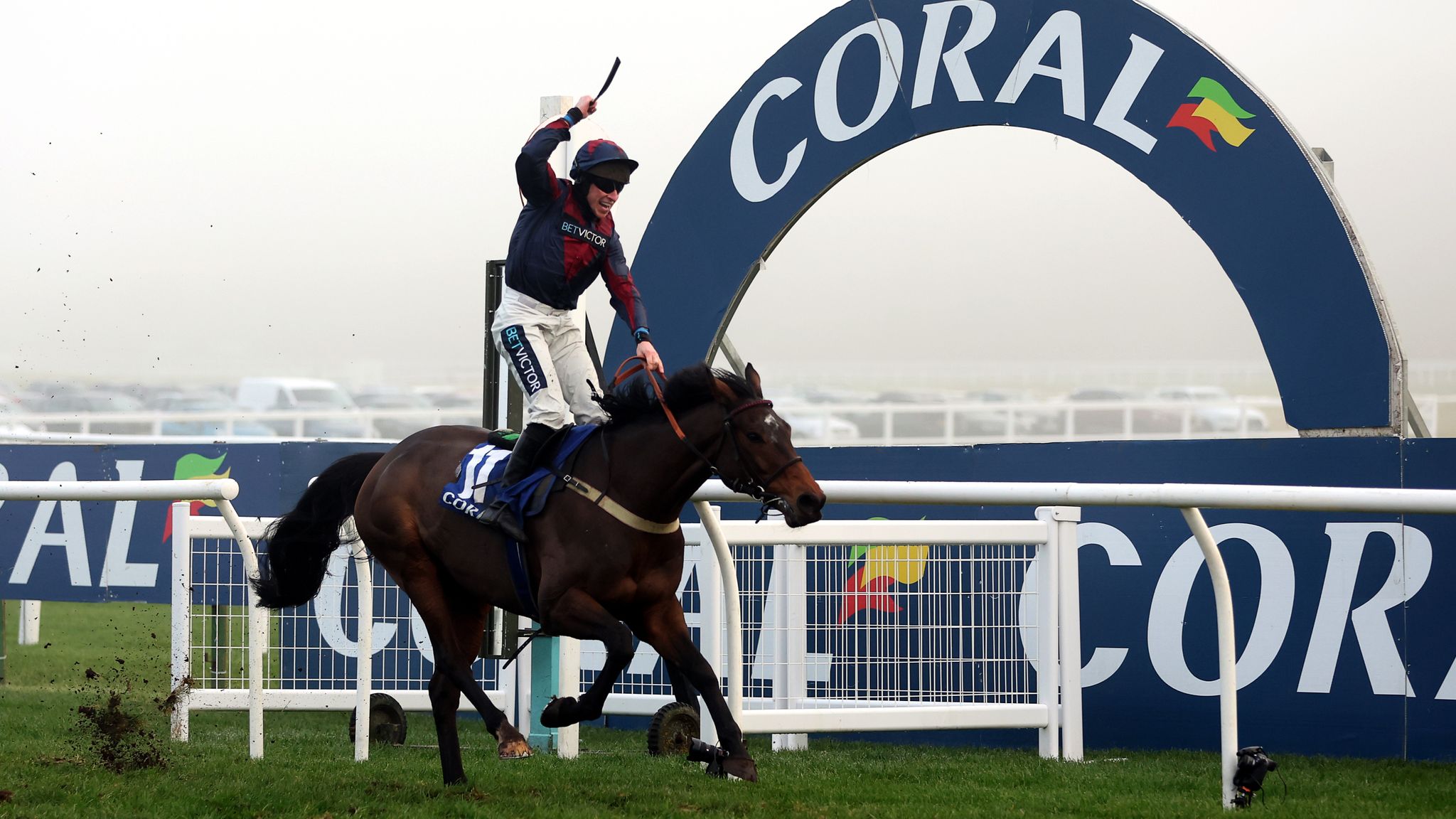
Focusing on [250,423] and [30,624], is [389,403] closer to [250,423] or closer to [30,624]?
[250,423]

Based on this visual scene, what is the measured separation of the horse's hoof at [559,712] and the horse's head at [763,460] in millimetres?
803

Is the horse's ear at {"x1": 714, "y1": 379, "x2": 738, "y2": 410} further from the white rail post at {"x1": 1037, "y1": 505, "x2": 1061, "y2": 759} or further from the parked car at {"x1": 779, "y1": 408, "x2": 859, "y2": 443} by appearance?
the parked car at {"x1": 779, "y1": 408, "x2": 859, "y2": 443}

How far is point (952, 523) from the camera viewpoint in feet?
16.6

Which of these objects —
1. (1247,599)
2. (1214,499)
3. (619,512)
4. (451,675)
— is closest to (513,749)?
(451,675)

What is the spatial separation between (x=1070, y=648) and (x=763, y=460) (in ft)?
6.05

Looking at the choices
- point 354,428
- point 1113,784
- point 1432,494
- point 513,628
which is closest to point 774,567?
point 513,628

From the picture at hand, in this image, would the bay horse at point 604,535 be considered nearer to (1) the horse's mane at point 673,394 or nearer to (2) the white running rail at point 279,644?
(1) the horse's mane at point 673,394

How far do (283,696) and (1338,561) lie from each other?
408 centimetres

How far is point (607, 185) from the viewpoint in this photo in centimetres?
430

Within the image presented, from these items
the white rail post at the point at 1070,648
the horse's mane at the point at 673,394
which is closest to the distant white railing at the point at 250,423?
the white rail post at the point at 1070,648

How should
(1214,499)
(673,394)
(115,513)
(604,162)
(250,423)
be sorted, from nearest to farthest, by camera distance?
(1214,499), (673,394), (604,162), (115,513), (250,423)

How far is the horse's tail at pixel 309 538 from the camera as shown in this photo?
183 inches

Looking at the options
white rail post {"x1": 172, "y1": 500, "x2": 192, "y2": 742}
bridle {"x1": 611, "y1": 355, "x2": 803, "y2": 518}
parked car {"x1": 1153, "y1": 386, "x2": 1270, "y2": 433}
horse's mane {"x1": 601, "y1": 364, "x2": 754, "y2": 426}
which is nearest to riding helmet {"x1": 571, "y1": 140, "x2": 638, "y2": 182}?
horse's mane {"x1": 601, "y1": 364, "x2": 754, "y2": 426}

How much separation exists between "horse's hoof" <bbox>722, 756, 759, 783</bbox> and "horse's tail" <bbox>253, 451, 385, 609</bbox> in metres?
1.70
